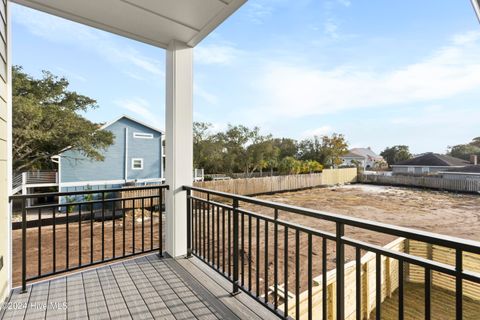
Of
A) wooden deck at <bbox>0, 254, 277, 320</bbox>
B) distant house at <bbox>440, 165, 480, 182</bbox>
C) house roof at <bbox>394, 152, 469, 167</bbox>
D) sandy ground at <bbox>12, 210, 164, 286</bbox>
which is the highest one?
house roof at <bbox>394, 152, 469, 167</bbox>

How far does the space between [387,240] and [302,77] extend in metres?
11.2

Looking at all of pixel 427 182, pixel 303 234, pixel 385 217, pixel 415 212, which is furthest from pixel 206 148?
pixel 427 182

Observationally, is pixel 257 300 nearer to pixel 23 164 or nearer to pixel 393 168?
pixel 23 164

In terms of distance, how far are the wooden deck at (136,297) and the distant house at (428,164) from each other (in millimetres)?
19495

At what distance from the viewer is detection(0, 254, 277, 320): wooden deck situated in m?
1.62

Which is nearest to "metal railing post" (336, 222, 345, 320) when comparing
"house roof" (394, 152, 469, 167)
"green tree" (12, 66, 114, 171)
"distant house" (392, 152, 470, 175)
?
"green tree" (12, 66, 114, 171)

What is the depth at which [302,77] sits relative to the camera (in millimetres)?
14859

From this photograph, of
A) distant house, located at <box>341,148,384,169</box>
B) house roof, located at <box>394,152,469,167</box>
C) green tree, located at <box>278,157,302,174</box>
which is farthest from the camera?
distant house, located at <box>341,148,384,169</box>

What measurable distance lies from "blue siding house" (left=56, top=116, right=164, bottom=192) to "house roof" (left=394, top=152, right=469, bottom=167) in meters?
18.6

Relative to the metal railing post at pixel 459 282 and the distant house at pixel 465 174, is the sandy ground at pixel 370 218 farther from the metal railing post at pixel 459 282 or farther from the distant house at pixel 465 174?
the metal railing post at pixel 459 282

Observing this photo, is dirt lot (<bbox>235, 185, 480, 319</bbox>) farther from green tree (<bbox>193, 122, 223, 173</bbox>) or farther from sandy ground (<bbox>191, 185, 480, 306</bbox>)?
green tree (<bbox>193, 122, 223, 173</bbox>)

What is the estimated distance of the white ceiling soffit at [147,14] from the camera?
1.89m

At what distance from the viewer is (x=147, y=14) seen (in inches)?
79.9

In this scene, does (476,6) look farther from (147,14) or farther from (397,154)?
(397,154)
